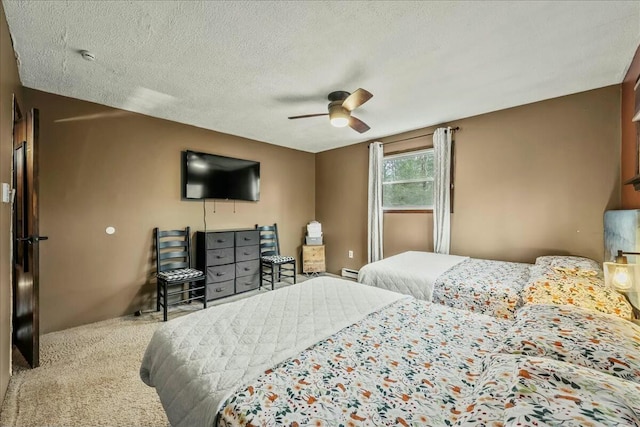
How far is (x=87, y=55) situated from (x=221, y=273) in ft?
8.65

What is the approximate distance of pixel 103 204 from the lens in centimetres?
301

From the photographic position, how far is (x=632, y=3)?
1.54 metres

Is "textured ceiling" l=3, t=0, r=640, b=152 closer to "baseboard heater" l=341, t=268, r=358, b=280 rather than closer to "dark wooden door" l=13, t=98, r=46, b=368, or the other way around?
"dark wooden door" l=13, t=98, r=46, b=368

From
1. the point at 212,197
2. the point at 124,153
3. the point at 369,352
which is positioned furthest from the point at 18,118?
the point at 369,352

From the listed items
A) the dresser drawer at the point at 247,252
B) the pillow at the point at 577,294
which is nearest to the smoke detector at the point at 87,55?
the dresser drawer at the point at 247,252

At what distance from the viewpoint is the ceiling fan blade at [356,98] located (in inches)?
87.9

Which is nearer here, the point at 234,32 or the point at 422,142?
the point at 234,32

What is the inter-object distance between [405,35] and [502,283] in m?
2.10

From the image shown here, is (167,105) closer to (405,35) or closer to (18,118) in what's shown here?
(18,118)

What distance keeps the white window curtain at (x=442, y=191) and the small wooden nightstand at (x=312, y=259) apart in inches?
81.2

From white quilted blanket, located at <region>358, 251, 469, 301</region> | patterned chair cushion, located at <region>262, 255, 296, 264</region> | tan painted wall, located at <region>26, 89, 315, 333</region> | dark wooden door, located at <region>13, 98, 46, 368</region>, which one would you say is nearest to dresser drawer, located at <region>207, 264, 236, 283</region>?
patterned chair cushion, located at <region>262, 255, 296, 264</region>

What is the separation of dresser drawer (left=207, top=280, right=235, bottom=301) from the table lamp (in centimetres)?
372

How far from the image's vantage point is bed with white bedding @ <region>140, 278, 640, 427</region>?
665 mm

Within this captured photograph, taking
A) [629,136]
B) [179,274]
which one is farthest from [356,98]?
[179,274]
